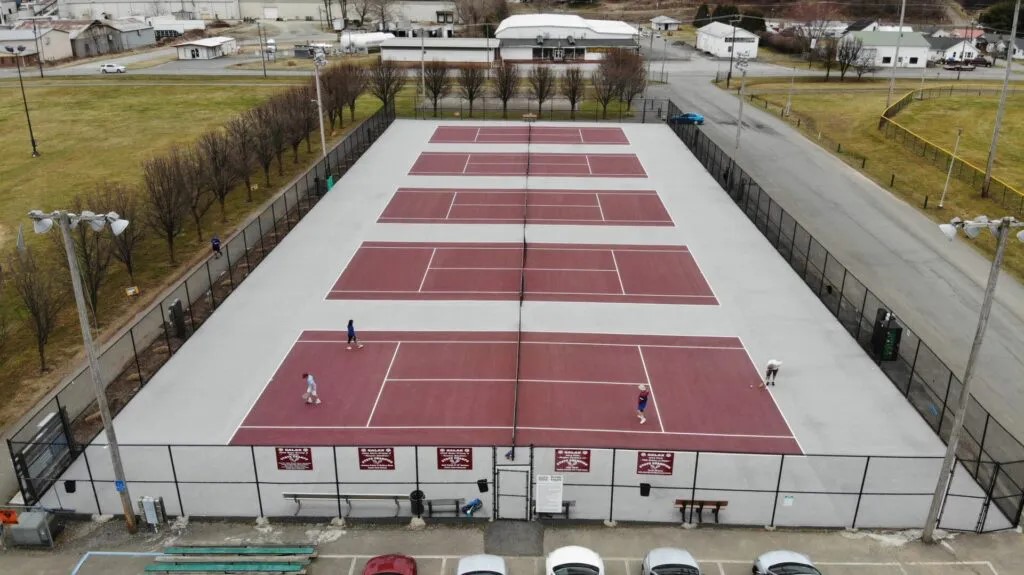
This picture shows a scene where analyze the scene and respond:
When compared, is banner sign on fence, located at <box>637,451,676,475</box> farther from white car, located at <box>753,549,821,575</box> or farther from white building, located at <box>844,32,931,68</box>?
white building, located at <box>844,32,931,68</box>

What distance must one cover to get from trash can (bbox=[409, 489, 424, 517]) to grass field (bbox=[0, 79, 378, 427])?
44.1 ft

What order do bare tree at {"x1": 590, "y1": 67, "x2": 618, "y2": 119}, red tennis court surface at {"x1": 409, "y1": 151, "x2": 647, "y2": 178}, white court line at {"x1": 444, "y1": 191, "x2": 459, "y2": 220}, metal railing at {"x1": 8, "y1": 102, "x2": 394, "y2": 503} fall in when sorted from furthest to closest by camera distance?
1. bare tree at {"x1": 590, "y1": 67, "x2": 618, "y2": 119}
2. red tennis court surface at {"x1": 409, "y1": 151, "x2": 647, "y2": 178}
3. white court line at {"x1": 444, "y1": 191, "x2": 459, "y2": 220}
4. metal railing at {"x1": 8, "y1": 102, "x2": 394, "y2": 503}

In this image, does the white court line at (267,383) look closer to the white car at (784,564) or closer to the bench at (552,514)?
the bench at (552,514)

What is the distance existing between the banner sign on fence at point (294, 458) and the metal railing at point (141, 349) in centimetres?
611

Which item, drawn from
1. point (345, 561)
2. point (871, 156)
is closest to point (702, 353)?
point (345, 561)

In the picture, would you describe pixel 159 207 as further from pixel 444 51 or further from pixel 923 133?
pixel 444 51

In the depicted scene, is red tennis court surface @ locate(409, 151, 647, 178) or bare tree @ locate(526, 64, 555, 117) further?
bare tree @ locate(526, 64, 555, 117)

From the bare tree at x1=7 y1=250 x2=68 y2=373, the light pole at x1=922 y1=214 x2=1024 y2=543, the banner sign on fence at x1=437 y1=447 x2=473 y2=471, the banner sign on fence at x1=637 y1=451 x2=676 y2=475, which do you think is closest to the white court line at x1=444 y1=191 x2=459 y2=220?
the bare tree at x1=7 y1=250 x2=68 y2=373

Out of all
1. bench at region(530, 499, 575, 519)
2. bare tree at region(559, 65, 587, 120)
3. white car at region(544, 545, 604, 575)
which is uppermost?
bare tree at region(559, 65, 587, 120)

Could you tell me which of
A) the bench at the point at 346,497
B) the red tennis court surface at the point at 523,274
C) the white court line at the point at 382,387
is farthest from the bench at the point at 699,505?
the red tennis court surface at the point at 523,274

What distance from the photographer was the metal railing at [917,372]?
19328 millimetres

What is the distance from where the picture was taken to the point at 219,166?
126 ft

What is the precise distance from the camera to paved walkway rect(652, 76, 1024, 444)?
84.7ft

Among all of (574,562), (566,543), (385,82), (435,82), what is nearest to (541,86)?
(435,82)
